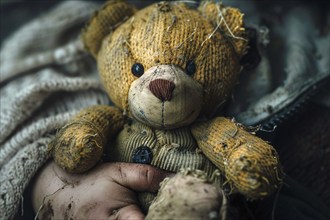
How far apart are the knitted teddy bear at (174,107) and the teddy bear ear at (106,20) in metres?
0.01

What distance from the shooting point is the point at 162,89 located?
0.67 metres

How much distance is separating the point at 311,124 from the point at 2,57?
0.74 m

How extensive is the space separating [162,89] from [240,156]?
0.49ft

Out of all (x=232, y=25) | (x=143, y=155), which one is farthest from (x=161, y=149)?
(x=232, y=25)

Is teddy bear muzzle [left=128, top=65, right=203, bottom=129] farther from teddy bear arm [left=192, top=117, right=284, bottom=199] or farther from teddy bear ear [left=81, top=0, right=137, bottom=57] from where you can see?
teddy bear ear [left=81, top=0, right=137, bottom=57]

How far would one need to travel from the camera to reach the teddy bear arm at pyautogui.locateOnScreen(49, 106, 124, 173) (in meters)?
0.70

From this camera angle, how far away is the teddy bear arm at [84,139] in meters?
0.70

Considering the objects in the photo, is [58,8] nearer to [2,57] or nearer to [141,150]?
[2,57]

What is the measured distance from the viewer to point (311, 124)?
102 centimetres

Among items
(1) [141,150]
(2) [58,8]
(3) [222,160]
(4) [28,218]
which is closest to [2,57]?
(2) [58,8]

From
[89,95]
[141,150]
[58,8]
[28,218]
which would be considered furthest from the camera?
[58,8]

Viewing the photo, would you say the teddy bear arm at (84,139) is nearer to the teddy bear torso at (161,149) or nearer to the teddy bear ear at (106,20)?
the teddy bear torso at (161,149)

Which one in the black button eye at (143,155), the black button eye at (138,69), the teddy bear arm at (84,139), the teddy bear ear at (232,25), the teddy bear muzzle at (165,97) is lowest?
the black button eye at (143,155)

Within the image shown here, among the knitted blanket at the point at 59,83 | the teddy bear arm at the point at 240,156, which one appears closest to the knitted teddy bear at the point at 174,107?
the teddy bear arm at the point at 240,156
